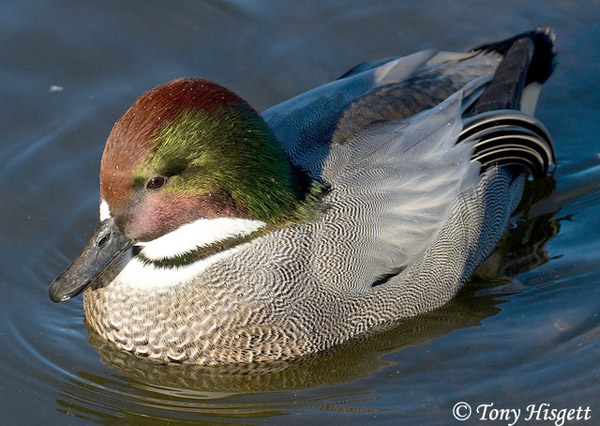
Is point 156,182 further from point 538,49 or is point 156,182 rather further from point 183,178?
point 538,49

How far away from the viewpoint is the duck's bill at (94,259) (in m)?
5.26

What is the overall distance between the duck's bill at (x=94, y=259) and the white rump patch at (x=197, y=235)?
17 cm

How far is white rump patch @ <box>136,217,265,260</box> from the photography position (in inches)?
212

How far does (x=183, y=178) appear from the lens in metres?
5.10

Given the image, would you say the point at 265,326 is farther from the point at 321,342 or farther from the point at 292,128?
the point at 292,128

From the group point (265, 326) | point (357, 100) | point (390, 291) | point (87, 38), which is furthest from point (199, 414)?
→ point (87, 38)

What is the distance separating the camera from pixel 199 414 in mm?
5336

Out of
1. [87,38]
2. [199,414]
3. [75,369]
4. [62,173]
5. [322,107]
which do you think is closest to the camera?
[199,414]

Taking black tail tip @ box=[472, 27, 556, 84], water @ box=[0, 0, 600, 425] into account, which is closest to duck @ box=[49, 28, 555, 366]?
water @ box=[0, 0, 600, 425]

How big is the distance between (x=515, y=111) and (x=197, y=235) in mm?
2362

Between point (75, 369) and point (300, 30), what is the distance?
402 centimetres

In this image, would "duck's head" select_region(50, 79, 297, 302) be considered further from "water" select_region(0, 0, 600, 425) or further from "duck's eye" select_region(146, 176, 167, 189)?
"water" select_region(0, 0, 600, 425)

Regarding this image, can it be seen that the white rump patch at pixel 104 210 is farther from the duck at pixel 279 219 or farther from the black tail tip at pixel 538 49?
the black tail tip at pixel 538 49

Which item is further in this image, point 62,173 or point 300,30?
point 300,30
